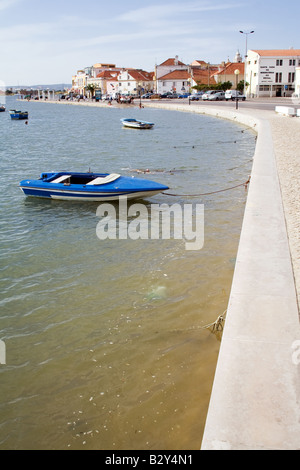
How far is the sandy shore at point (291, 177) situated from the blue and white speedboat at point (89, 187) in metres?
4.08

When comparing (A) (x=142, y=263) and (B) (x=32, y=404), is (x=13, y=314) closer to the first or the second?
(B) (x=32, y=404)

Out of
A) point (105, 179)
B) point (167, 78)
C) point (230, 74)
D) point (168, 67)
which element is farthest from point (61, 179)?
point (168, 67)

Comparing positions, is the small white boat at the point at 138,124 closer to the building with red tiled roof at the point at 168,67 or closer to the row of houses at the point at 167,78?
the row of houses at the point at 167,78

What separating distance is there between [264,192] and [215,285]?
4.07 meters

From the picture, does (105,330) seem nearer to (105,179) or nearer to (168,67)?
(105,179)

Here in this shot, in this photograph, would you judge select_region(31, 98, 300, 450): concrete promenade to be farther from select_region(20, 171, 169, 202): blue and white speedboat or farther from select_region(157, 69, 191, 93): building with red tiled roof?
select_region(157, 69, 191, 93): building with red tiled roof

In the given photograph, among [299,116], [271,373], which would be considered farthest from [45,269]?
[299,116]

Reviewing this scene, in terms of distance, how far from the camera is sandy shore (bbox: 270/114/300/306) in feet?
25.5

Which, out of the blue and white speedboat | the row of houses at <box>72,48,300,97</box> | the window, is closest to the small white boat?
the row of houses at <box>72,48,300,97</box>

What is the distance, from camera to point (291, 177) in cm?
1354

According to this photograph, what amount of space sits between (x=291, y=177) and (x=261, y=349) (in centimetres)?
993

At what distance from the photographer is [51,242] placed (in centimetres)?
1152

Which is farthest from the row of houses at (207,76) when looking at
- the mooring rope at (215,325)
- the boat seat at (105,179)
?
the mooring rope at (215,325)

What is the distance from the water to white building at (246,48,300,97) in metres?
67.9
